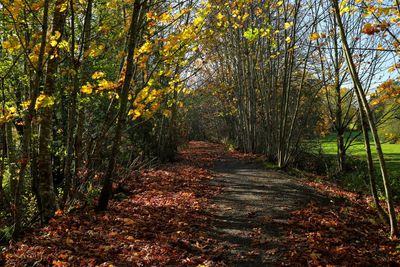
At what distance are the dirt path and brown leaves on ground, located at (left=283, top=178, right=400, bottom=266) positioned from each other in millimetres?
243

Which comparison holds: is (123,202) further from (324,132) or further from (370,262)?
(324,132)

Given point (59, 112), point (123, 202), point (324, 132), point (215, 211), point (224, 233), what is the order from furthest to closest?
point (324, 132) < point (59, 112) < point (123, 202) < point (215, 211) < point (224, 233)

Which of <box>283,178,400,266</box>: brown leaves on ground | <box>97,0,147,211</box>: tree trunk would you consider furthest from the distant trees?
<box>283,178,400,266</box>: brown leaves on ground

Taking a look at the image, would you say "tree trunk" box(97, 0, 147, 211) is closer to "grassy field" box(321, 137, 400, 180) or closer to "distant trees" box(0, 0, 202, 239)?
"distant trees" box(0, 0, 202, 239)

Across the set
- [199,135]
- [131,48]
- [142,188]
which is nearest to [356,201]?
[142,188]

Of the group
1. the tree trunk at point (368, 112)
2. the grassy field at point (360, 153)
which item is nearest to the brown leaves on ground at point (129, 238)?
the tree trunk at point (368, 112)

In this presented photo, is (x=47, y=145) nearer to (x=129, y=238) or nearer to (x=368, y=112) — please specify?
(x=129, y=238)

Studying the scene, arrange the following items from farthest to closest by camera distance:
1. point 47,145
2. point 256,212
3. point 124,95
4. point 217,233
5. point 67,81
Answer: point 67,81 < point 256,212 < point 47,145 < point 124,95 < point 217,233

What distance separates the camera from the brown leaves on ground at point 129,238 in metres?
4.32

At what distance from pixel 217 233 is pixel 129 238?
141 cm

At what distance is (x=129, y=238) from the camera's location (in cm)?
503

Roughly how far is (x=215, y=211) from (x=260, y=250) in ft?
6.29

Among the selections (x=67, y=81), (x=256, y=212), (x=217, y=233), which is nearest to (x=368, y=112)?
(x=256, y=212)

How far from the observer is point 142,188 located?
8.68 meters
